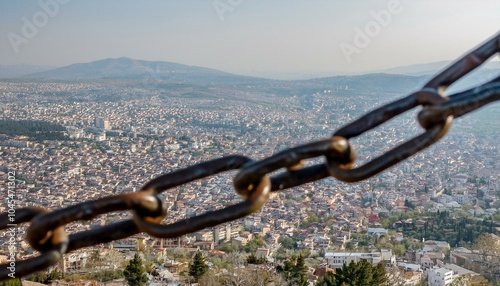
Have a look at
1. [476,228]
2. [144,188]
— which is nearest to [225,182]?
[476,228]

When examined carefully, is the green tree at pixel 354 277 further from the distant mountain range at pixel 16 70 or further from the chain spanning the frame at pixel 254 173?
the distant mountain range at pixel 16 70

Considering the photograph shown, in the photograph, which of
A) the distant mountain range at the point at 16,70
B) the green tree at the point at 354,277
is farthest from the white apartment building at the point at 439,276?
the distant mountain range at the point at 16,70

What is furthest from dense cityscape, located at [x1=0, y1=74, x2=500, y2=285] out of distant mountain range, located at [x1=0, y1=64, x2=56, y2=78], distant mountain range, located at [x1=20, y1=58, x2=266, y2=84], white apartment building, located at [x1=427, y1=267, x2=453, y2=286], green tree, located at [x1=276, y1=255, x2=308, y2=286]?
distant mountain range, located at [x1=20, y1=58, x2=266, y2=84]

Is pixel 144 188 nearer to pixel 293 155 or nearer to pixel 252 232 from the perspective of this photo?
pixel 293 155

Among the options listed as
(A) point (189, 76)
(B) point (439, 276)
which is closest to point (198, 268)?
Result: (B) point (439, 276)

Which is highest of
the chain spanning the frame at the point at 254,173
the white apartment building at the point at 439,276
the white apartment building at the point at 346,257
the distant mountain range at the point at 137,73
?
the distant mountain range at the point at 137,73

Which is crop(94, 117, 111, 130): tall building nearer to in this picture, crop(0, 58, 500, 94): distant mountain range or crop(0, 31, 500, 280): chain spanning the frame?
crop(0, 58, 500, 94): distant mountain range
